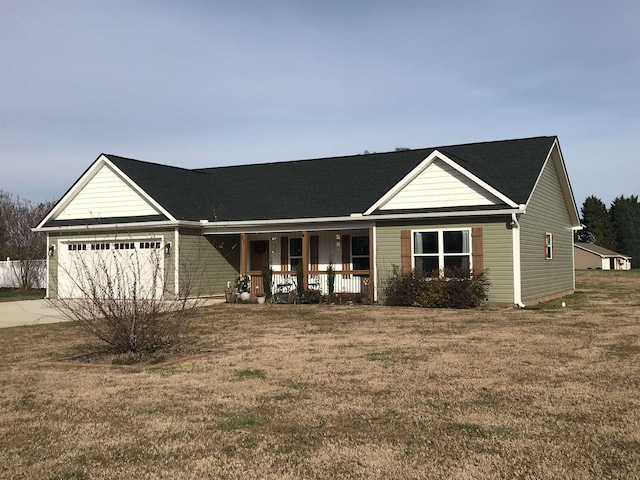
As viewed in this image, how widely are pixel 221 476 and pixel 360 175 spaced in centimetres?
1915

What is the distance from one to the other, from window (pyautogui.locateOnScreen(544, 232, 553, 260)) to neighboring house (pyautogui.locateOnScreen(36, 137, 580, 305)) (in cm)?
7

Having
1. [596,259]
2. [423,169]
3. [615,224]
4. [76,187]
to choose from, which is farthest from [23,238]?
[615,224]

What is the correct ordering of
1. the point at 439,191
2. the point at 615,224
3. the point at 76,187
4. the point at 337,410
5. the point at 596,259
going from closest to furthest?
1. the point at 337,410
2. the point at 439,191
3. the point at 76,187
4. the point at 596,259
5. the point at 615,224

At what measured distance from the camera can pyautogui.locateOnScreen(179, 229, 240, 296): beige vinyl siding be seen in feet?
71.4

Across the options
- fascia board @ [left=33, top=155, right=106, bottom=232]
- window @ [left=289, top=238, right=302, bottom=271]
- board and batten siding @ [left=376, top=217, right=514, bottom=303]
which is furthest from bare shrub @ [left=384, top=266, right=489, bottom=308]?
fascia board @ [left=33, top=155, right=106, bottom=232]

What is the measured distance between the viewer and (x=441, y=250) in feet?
61.1

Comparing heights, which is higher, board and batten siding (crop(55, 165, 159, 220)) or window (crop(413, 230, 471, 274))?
board and batten siding (crop(55, 165, 159, 220))

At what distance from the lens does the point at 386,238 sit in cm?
1953

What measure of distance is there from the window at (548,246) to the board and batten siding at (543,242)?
0.56ft

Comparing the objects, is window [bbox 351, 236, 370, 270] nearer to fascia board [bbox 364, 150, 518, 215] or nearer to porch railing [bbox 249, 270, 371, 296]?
porch railing [bbox 249, 270, 371, 296]

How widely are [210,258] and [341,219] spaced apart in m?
5.51

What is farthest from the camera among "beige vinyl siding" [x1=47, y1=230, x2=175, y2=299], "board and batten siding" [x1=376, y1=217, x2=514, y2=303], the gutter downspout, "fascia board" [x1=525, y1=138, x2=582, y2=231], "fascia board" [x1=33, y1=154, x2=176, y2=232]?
"fascia board" [x1=33, y1=154, x2=176, y2=232]

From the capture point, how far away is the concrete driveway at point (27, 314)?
51.6ft

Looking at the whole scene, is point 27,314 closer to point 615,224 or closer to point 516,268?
point 516,268
